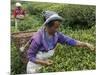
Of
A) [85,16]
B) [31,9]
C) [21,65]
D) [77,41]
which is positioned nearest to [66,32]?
[77,41]

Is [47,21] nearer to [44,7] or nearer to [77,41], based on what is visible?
[44,7]

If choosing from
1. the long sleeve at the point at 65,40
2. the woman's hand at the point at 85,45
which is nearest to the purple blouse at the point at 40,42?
the long sleeve at the point at 65,40

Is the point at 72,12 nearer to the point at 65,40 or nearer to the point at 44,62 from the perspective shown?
the point at 65,40

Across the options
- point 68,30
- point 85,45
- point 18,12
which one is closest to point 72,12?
point 68,30

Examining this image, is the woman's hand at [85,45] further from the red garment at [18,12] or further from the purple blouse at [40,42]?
the red garment at [18,12]

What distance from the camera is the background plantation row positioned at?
148 centimetres

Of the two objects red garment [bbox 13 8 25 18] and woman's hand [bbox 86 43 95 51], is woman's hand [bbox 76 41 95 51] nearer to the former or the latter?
woman's hand [bbox 86 43 95 51]

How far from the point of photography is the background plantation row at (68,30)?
1478 millimetres

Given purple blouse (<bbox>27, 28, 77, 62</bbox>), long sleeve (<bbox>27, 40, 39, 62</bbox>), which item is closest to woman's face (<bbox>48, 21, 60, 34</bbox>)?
purple blouse (<bbox>27, 28, 77, 62</bbox>)

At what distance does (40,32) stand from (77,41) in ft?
1.02

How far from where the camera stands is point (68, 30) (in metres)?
1.60

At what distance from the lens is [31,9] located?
1501 mm

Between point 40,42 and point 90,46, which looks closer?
point 40,42

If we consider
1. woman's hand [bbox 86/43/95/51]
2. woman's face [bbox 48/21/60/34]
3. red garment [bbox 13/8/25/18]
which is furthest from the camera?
woman's hand [bbox 86/43/95/51]
